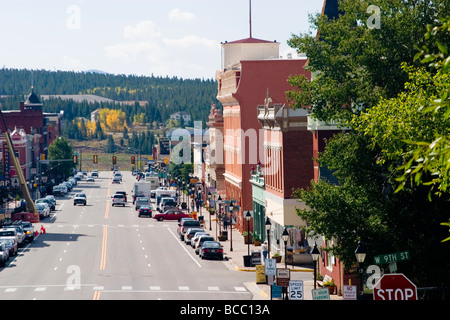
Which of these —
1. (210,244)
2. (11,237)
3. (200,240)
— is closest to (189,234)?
(200,240)

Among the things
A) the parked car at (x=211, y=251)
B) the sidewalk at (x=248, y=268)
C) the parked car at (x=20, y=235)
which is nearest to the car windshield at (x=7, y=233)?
the parked car at (x=20, y=235)

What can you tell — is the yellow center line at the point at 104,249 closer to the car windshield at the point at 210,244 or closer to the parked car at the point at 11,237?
the parked car at the point at 11,237

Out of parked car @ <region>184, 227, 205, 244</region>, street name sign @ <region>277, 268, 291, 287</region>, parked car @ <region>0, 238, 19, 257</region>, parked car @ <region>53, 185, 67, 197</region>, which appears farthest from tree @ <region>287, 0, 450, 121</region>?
parked car @ <region>53, 185, 67, 197</region>

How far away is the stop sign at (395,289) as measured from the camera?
1788 centimetres

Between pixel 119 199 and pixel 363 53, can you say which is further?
pixel 119 199

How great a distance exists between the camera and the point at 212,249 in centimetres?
5931

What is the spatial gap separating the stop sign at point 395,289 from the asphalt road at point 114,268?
73.8 ft

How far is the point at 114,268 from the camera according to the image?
52812mm

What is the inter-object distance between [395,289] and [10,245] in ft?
148

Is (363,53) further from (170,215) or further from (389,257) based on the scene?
(170,215)

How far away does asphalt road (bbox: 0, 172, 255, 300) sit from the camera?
42094mm
